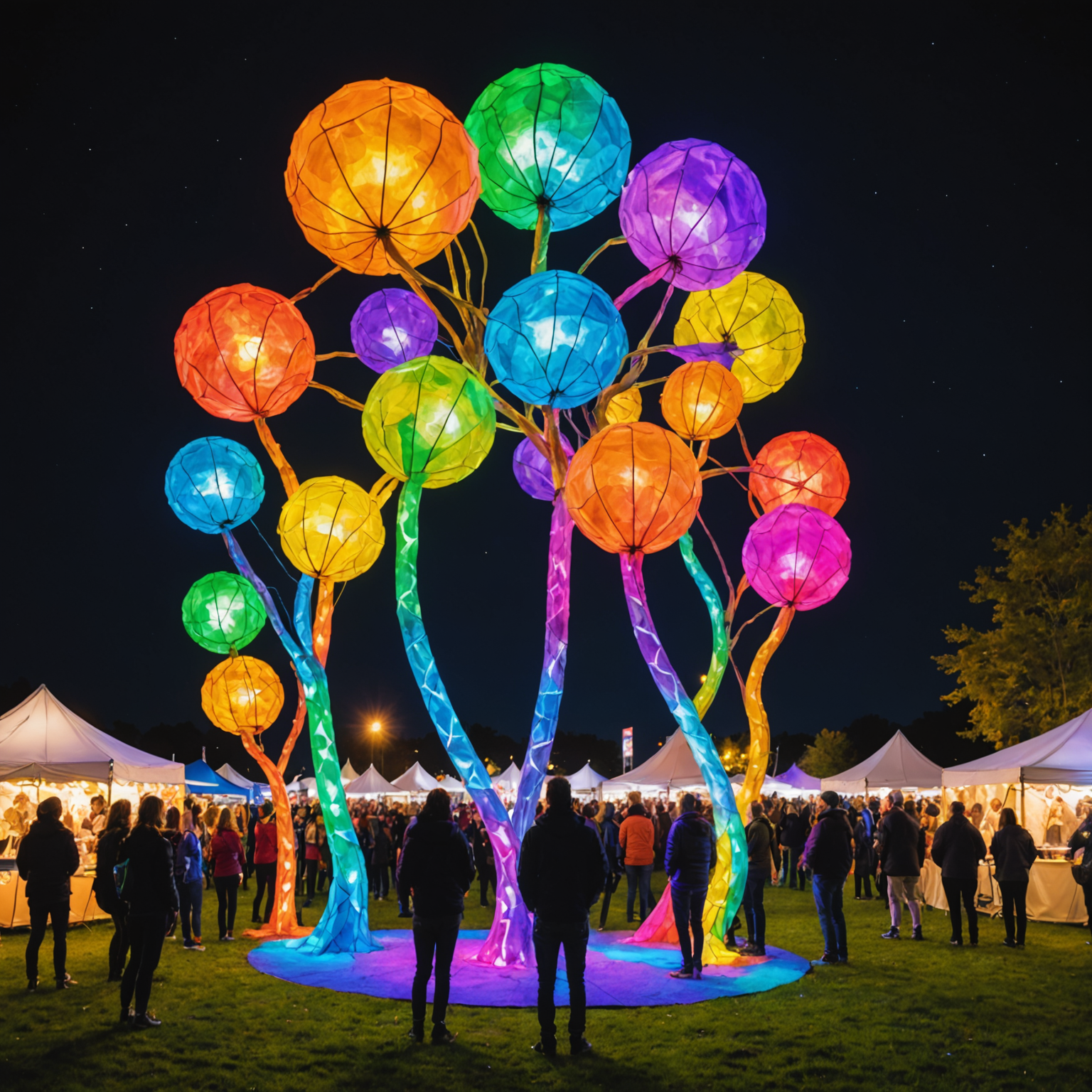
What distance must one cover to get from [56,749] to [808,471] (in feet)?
37.8

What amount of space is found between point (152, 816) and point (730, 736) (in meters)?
101

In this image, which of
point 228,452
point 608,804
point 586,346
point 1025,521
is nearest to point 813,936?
point 608,804

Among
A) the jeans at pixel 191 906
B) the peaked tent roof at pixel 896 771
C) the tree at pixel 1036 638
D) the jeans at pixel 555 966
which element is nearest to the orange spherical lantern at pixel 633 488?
the jeans at pixel 555 966

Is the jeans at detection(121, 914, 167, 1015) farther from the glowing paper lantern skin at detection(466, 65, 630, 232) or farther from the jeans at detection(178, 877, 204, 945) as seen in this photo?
the glowing paper lantern skin at detection(466, 65, 630, 232)

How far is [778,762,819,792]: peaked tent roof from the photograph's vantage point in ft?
112

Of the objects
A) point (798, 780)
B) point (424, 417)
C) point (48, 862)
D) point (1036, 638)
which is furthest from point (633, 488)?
point (798, 780)

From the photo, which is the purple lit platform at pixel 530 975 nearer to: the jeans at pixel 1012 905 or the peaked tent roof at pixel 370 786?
the jeans at pixel 1012 905

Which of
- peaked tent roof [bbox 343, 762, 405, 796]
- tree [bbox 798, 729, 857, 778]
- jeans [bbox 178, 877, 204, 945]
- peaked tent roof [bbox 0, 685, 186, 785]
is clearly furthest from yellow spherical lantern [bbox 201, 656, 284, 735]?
A: tree [bbox 798, 729, 857, 778]

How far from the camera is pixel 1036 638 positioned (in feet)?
85.1

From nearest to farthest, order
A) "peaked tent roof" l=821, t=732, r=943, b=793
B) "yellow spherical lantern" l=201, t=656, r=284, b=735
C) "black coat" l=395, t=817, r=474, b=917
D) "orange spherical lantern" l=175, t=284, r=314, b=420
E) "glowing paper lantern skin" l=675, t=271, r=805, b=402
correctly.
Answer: "black coat" l=395, t=817, r=474, b=917
"orange spherical lantern" l=175, t=284, r=314, b=420
"glowing paper lantern skin" l=675, t=271, r=805, b=402
"yellow spherical lantern" l=201, t=656, r=284, b=735
"peaked tent roof" l=821, t=732, r=943, b=793

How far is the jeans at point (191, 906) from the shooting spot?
10.5 m

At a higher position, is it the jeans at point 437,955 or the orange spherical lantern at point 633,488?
the orange spherical lantern at point 633,488

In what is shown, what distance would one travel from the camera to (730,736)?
103 metres

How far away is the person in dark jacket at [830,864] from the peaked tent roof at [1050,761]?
6.25 m
